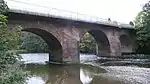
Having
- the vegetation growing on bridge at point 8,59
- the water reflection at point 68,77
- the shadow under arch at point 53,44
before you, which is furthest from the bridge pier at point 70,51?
the vegetation growing on bridge at point 8,59

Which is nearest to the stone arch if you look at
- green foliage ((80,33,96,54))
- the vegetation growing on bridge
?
green foliage ((80,33,96,54))

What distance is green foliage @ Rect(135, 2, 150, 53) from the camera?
116 ft

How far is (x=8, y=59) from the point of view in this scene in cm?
688

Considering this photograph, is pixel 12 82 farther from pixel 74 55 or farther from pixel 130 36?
pixel 130 36

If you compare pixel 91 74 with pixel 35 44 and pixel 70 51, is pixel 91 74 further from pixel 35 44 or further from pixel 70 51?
pixel 35 44

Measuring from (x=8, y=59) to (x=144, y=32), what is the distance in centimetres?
3216

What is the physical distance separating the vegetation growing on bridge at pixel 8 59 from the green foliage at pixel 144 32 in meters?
31.1

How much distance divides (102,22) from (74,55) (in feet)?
28.3

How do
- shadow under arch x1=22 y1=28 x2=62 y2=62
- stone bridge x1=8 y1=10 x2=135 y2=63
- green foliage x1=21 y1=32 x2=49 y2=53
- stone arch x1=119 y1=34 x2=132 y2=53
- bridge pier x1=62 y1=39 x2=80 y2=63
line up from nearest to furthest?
stone bridge x1=8 y1=10 x2=135 y2=63, shadow under arch x1=22 y1=28 x2=62 y2=62, bridge pier x1=62 y1=39 x2=80 y2=63, stone arch x1=119 y1=34 x2=132 y2=53, green foliage x1=21 y1=32 x2=49 y2=53

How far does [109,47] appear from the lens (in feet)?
114

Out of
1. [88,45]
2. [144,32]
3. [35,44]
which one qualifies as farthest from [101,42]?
[35,44]

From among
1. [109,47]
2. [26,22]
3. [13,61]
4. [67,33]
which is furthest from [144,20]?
[13,61]

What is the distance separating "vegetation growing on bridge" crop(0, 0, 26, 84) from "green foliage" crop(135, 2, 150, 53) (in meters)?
31.1

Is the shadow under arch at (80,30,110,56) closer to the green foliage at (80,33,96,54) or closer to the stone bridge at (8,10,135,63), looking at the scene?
the stone bridge at (8,10,135,63)
